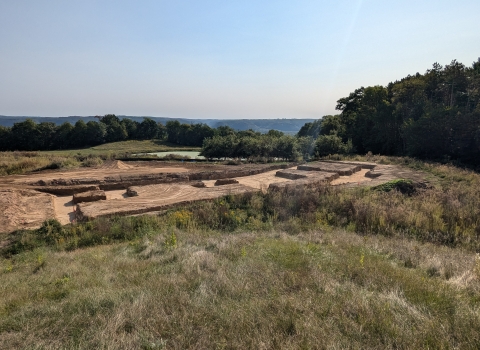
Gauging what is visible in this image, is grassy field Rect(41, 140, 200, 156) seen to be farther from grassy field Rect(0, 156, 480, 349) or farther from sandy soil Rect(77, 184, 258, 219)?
grassy field Rect(0, 156, 480, 349)

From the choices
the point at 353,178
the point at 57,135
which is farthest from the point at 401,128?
the point at 57,135

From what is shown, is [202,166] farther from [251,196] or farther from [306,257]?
[306,257]

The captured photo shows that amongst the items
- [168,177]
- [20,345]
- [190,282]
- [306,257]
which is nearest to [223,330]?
[190,282]

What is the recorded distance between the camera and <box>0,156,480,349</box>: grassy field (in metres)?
2.67

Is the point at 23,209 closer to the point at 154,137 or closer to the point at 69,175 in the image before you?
the point at 69,175

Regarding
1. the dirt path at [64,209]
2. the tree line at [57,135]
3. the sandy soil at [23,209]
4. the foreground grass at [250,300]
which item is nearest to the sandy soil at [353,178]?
the foreground grass at [250,300]

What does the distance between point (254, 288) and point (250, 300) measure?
1.09ft

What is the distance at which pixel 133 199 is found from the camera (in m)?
11.8

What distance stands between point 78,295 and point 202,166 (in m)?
20.3

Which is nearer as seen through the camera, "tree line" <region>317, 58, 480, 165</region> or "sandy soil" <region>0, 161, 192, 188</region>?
"sandy soil" <region>0, 161, 192, 188</region>

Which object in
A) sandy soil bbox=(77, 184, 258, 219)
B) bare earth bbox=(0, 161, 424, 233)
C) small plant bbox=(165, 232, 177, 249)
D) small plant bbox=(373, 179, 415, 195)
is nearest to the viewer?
small plant bbox=(165, 232, 177, 249)

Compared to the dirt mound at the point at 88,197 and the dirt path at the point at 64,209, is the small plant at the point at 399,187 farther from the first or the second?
the dirt path at the point at 64,209

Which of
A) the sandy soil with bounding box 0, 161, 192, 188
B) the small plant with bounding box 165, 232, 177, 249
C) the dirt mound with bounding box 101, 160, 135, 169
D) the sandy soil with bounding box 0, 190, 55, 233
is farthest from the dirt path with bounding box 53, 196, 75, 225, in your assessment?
the dirt mound with bounding box 101, 160, 135, 169

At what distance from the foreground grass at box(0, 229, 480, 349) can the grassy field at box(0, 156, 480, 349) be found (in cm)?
2
